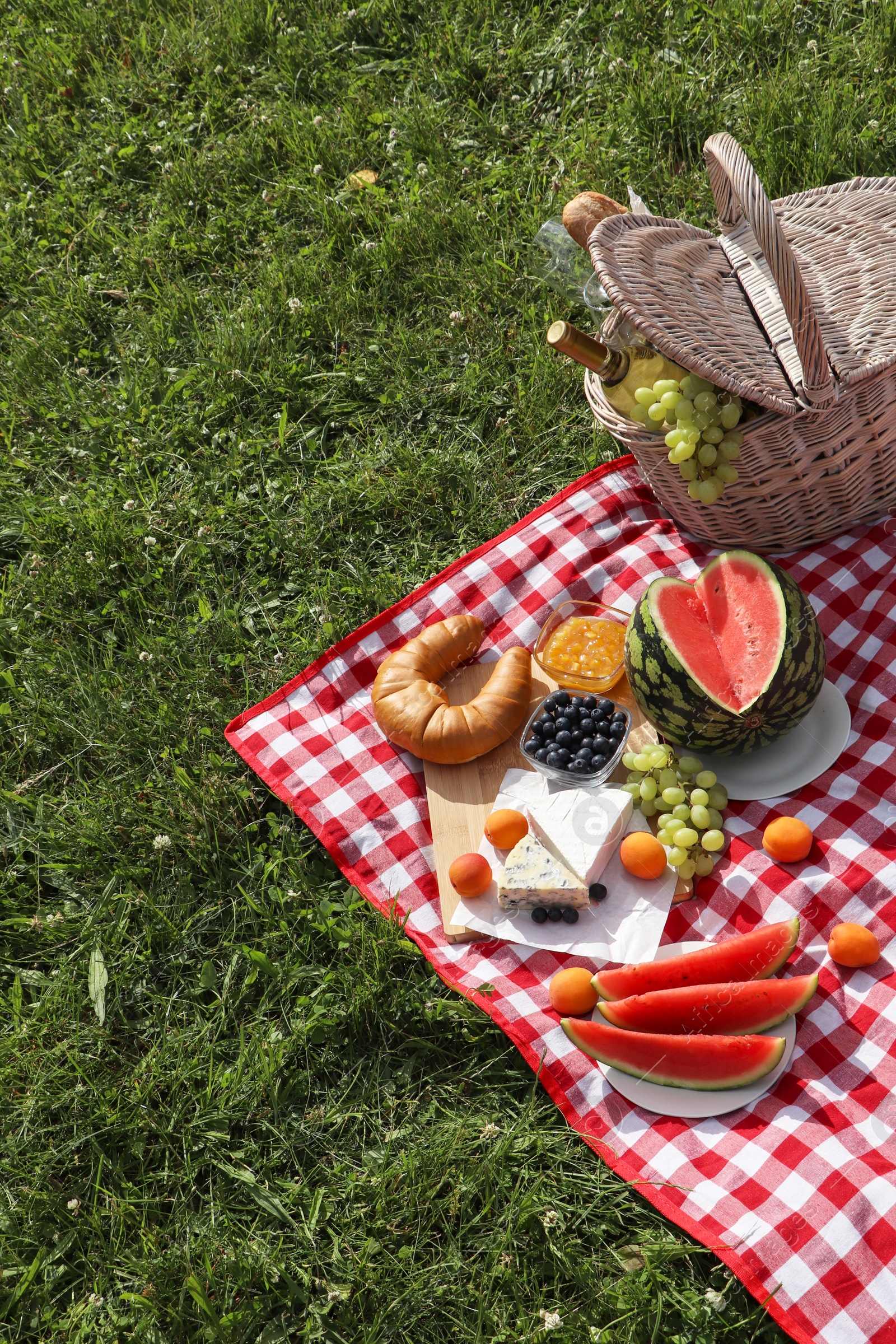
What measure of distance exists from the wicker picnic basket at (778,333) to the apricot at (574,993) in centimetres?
162

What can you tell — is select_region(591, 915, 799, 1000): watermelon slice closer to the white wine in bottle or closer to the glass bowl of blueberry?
the glass bowl of blueberry

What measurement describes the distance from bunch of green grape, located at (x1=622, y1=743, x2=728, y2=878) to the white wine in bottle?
3.77 feet

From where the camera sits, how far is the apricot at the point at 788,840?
295 centimetres

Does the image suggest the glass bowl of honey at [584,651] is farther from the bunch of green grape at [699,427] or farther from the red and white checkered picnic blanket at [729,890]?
the bunch of green grape at [699,427]

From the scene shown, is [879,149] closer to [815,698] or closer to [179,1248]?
[815,698]

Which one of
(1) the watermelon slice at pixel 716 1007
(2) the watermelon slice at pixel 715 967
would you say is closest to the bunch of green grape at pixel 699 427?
(2) the watermelon slice at pixel 715 967

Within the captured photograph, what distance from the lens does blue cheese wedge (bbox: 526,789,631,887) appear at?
306 centimetres

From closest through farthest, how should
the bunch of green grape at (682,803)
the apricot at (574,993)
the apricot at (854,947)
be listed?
1. the apricot at (854,947)
2. the apricot at (574,993)
3. the bunch of green grape at (682,803)

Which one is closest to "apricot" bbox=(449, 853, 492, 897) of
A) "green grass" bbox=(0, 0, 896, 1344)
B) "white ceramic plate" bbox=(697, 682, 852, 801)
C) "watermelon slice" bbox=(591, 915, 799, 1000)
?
"green grass" bbox=(0, 0, 896, 1344)

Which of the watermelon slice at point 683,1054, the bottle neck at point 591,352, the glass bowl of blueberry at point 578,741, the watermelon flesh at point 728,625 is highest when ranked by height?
the bottle neck at point 591,352

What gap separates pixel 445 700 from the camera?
357 cm

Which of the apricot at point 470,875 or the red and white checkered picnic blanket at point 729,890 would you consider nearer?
the red and white checkered picnic blanket at point 729,890

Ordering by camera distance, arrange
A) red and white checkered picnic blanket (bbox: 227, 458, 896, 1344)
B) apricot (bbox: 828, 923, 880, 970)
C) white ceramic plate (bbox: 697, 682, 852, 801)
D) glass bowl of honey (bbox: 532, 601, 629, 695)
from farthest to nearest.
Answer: glass bowl of honey (bbox: 532, 601, 629, 695), white ceramic plate (bbox: 697, 682, 852, 801), apricot (bbox: 828, 923, 880, 970), red and white checkered picnic blanket (bbox: 227, 458, 896, 1344)

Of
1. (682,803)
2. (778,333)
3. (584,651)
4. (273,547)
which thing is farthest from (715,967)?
(273,547)
